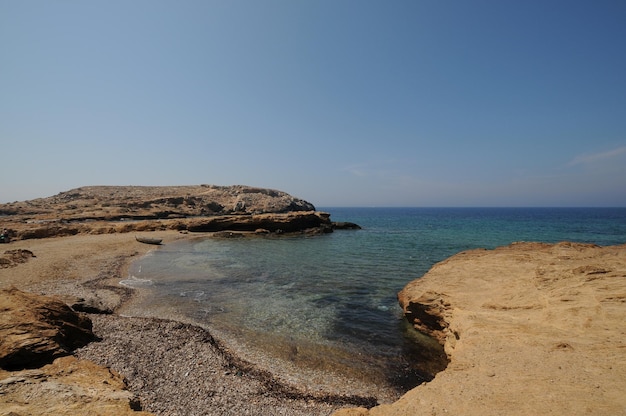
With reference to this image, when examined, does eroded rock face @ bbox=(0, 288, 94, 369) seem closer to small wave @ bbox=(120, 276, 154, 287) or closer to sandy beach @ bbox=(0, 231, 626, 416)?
sandy beach @ bbox=(0, 231, 626, 416)

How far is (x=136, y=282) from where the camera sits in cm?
1781

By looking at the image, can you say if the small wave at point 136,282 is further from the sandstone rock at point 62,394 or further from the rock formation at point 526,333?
the rock formation at point 526,333

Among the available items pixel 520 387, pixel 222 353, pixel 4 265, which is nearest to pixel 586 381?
pixel 520 387

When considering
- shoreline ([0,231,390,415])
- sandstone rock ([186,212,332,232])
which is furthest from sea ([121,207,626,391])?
sandstone rock ([186,212,332,232])

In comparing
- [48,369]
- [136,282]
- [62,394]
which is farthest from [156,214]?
[62,394]

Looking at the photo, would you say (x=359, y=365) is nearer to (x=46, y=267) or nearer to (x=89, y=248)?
(x=46, y=267)

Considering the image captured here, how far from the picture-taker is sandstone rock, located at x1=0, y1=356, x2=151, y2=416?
15.3 feet

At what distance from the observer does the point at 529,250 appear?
1518 centimetres

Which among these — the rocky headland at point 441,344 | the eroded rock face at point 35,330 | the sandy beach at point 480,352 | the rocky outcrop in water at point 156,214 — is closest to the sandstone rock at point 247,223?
the rocky outcrop in water at point 156,214

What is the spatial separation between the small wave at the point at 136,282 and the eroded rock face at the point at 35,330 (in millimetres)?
8039

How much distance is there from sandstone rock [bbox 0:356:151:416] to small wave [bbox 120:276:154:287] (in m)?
12.0

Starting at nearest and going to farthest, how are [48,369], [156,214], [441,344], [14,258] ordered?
[48,369], [441,344], [14,258], [156,214]

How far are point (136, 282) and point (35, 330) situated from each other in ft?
37.4

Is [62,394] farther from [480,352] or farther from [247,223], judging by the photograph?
[247,223]
